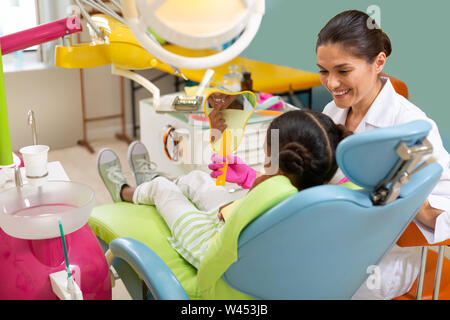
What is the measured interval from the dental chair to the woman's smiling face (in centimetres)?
47

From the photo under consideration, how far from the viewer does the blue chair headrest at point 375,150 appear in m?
0.78

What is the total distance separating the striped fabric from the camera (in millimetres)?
1359

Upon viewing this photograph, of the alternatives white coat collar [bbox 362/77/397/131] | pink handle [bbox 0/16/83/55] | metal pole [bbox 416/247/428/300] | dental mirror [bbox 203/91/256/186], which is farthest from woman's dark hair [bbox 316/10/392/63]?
pink handle [bbox 0/16/83/55]

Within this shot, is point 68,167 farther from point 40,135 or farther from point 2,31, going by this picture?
point 2,31

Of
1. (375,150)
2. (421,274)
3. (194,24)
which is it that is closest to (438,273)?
(421,274)

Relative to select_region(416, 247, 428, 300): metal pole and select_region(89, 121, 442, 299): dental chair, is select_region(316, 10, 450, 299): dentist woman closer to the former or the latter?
select_region(416, 247, 428, 300): metal pole

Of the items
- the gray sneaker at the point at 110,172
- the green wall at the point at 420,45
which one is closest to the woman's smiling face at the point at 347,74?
the gray sneaker at the point at 110,172

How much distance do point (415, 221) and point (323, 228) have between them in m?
0.47

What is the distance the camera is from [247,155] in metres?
2.49

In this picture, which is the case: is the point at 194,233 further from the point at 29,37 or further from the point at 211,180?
the point at 29,37

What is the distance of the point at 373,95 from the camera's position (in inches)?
56.1

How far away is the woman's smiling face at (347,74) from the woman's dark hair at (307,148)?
0.98 feet

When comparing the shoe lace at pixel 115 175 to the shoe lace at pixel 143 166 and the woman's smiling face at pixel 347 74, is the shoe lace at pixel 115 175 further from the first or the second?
the woman's smiling face at pixel 347 74
